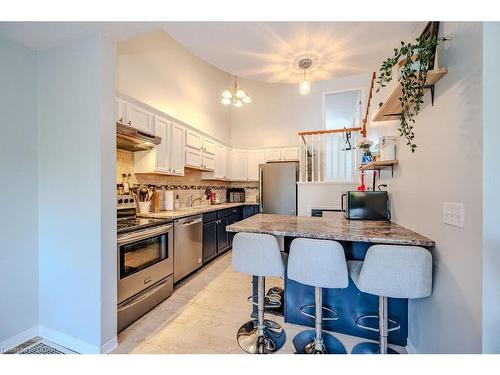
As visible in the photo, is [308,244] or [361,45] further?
[361,45]

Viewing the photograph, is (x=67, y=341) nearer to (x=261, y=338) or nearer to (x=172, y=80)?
(x=261, y=338)

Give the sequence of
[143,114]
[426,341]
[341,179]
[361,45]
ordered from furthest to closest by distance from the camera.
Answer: [341,179] < [143,114] < [361,45] < [426,341]

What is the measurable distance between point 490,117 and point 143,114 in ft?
9.90

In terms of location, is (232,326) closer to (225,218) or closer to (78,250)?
(78,250)

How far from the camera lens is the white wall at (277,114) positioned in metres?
5.23

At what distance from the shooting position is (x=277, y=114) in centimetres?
553

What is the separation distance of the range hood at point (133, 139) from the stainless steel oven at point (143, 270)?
38.1 inches

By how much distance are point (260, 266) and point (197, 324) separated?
38.5 inches

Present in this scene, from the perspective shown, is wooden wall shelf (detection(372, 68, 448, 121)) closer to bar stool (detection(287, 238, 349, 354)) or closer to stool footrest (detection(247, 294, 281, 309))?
bar stool (detection(287, 238, 349, 354))

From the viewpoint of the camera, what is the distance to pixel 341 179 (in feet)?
12.7

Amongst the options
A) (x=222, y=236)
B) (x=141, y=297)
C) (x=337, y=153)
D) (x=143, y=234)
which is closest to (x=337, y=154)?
(x=337, y=153)

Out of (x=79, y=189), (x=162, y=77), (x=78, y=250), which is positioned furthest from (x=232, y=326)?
(x=162, y=77)

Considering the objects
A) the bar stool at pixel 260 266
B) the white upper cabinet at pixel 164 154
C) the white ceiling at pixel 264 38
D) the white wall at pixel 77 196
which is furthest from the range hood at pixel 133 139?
the bar stool at pixel 260 266

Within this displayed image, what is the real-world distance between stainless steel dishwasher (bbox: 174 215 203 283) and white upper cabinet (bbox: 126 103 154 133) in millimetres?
1234
